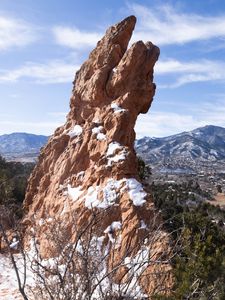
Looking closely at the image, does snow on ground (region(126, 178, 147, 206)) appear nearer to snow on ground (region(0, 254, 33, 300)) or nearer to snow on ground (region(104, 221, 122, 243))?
snow on ground (region(104, 221, 122, 243))

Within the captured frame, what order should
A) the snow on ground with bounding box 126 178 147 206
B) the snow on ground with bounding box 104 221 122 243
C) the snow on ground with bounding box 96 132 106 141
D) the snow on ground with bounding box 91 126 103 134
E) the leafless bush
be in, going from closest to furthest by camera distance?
the leafless bush
the snow on ground with bounding box 104 221 122 243
the snow on ground with bounding box 126 178 147 206
the snow on ground with bounding box 96 132 106 141
the snow on ground with bounding box 91 126 103 134

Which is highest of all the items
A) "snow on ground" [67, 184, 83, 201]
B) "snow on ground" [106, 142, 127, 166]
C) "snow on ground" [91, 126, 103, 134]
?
"snow on ground" [91, 126, 103, 134]

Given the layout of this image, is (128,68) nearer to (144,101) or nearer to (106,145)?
(144,101)

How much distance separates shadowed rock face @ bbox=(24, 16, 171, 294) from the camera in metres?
16.8

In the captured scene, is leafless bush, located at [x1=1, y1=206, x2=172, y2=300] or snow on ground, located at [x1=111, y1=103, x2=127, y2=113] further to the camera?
snow on ground, located at [x1=111, y1=103, x2=127, y2=113]

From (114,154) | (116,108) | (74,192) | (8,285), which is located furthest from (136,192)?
(8,285)

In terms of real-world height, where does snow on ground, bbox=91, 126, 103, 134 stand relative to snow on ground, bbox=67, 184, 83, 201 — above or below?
above

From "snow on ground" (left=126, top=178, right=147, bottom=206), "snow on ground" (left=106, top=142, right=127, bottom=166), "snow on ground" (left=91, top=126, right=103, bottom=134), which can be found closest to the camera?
"snow on ground" (left=126, top=178, right=147, bottom=206)

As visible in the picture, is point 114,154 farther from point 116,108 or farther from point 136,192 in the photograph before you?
point 116,108

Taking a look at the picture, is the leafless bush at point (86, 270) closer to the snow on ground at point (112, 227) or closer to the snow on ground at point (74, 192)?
the snow on ground at point (112, 227)

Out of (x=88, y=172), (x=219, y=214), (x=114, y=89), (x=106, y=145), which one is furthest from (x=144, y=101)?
(x=219, y=214)

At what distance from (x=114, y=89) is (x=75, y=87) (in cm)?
325

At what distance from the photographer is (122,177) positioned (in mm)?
17578

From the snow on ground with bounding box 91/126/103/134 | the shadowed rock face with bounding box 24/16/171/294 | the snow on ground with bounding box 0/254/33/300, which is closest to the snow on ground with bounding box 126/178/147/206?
the shadowed rock face with bounding box 24/16/171/294
